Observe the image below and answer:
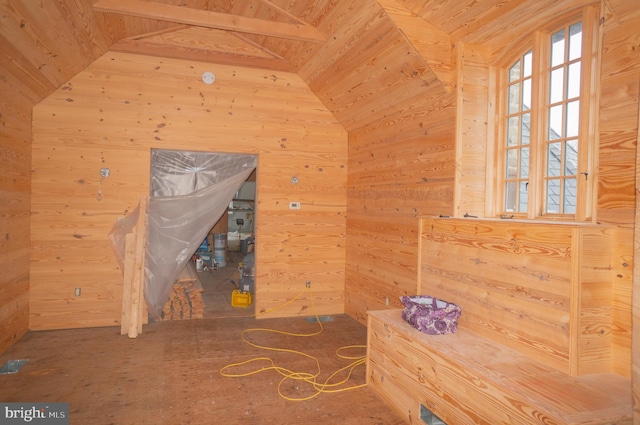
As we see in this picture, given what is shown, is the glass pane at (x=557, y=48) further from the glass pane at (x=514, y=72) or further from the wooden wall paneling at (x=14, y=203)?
the wooden wall paneling at (x=14, y=203)

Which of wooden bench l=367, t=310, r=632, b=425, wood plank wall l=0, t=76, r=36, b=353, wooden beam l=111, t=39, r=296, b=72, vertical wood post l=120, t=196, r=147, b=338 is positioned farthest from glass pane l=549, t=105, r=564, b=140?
wood plank wall l=0, t=76, r=36, b=353

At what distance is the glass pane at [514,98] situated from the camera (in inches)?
116

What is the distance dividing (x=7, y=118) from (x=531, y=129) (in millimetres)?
4154

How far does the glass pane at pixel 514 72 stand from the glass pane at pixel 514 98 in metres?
0.05

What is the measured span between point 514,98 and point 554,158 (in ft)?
2.10

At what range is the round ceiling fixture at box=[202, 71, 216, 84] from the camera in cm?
464

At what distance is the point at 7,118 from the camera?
3.51 meters

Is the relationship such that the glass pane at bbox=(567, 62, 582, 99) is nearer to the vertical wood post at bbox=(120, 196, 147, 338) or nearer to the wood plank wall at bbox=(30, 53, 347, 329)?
the wood plank wall at bbox=(30, 53, 347, 329)

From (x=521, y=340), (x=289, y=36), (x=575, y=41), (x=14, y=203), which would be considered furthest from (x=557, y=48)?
(x=14, y=203)

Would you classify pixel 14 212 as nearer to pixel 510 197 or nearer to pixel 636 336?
pixel 510 197

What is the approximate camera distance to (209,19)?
3.78 metres

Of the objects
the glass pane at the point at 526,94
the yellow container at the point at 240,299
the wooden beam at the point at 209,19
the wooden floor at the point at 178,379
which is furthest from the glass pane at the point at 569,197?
the yellow container at the point at 240,299

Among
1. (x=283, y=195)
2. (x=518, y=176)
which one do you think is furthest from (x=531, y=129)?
(x=283, y=195)

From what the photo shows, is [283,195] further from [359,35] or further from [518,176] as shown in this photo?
[518,176]
